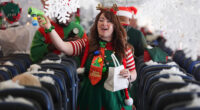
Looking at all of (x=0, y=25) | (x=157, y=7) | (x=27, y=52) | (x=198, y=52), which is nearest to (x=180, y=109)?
(x=198, y=52)

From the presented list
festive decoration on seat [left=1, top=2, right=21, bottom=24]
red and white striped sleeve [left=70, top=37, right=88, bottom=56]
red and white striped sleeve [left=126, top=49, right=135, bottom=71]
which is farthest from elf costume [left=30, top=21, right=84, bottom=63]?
festive decoration on seat [left=1, top=2, right=21, bottom=24]

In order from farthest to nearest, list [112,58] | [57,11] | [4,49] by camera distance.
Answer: [4,49]
[112,58]
[57,11]

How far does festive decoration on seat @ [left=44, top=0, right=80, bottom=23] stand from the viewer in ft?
5.52

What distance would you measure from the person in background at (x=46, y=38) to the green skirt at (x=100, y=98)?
0.81 meters

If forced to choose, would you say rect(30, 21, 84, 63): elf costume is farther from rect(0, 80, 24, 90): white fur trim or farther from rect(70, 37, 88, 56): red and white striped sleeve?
rect(0, 80, 24, 90): white fur trim

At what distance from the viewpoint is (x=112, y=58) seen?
1924 mm

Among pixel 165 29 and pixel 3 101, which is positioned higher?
pixel 165 29

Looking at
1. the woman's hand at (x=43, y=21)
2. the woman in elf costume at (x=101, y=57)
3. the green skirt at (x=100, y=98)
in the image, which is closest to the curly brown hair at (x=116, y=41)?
the woman in elf costume at (x=101, y=57)

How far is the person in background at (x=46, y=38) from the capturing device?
2701 mm

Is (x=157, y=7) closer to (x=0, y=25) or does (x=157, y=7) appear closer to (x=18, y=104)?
(x=18, y=104)

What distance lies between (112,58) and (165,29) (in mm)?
647

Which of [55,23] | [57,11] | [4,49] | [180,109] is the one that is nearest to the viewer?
[180,109]

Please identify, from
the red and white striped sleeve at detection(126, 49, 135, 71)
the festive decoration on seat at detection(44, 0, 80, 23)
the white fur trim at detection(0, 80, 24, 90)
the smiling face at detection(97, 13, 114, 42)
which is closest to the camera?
the white fur trim at detection(0, 80, 24, 90)

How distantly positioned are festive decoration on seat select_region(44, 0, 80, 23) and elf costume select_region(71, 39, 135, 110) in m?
0.32
